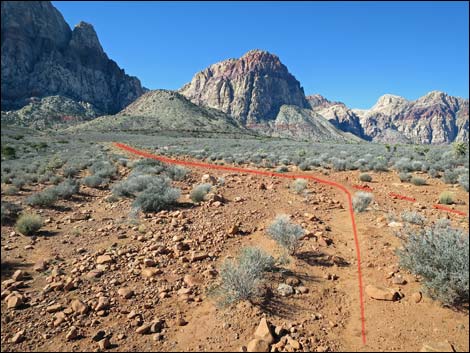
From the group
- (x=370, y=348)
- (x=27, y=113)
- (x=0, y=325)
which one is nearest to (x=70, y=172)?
(x=0, y=325)

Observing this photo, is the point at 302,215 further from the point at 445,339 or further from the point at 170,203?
the point at 445,339

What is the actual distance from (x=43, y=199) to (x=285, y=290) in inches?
341

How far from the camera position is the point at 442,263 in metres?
5.02

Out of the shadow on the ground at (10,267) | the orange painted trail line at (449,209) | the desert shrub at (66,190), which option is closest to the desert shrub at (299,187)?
the orange painted trail line at (449,209)

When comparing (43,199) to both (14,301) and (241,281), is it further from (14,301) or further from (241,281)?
(241,281)

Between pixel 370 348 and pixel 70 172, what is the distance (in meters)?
14.6

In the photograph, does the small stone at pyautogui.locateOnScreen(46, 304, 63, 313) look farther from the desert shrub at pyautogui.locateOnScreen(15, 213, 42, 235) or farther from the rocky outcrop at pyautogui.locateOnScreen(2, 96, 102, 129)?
the rocky outcrop at pyautogui.locateOnScreen(2, 96, 102, 129)

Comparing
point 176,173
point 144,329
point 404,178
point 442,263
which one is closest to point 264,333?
point 144,329

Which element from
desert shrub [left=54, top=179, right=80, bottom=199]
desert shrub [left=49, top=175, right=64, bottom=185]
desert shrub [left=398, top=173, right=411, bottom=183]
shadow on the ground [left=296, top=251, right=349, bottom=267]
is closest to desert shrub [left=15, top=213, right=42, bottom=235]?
desert shrub [left=54, top=179, right=80, bottom=199]

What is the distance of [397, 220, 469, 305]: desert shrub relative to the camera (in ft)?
15.5

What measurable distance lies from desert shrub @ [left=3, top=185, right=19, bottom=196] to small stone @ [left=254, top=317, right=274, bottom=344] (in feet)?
35.6

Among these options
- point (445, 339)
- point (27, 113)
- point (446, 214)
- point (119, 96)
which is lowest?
point (445, 339)

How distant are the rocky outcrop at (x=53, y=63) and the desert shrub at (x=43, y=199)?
13245cm

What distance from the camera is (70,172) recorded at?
1474 centimetres
